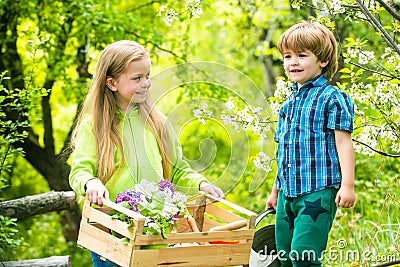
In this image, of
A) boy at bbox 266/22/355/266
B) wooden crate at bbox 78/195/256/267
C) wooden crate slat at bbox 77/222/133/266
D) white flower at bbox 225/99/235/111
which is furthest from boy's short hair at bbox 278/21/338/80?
wooden crate slat at bbox 77/222/133/266

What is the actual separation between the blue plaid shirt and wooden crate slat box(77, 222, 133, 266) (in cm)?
80

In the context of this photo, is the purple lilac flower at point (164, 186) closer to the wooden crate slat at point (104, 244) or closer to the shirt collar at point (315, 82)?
the wooden crate slat at point (104, 244)

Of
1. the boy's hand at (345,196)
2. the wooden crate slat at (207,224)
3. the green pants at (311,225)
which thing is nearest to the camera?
the boy's hand at (345,196)

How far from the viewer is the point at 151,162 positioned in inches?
114

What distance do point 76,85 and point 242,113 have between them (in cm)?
240

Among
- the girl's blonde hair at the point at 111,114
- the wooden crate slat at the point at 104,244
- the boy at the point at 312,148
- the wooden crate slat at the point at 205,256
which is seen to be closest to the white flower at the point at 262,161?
the boy at the point at 312,148

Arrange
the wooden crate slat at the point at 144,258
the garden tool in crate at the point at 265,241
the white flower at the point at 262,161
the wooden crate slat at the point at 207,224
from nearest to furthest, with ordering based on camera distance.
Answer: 1. the wooden crate slat at the point at 144,258
2. the wooden crate slat at the point at 207,224
3. the garden tool in crate at the point at 265,241
4. the white flower at the point at 262,161

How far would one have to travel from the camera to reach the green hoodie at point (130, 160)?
2.84 m

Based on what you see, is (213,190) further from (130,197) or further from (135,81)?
(135,81)

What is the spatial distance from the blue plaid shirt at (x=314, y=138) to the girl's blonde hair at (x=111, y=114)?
1.73ft

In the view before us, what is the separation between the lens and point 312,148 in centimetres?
283

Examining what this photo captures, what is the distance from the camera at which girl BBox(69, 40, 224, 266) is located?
2.86 metres

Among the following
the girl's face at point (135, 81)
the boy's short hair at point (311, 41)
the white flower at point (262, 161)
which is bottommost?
the white flower at point (262, 161)

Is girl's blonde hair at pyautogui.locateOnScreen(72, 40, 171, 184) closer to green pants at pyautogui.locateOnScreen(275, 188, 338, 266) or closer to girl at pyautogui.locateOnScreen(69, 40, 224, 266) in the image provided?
girl at pyautogui.locateOnScreen(69, 40, 224, 266)
